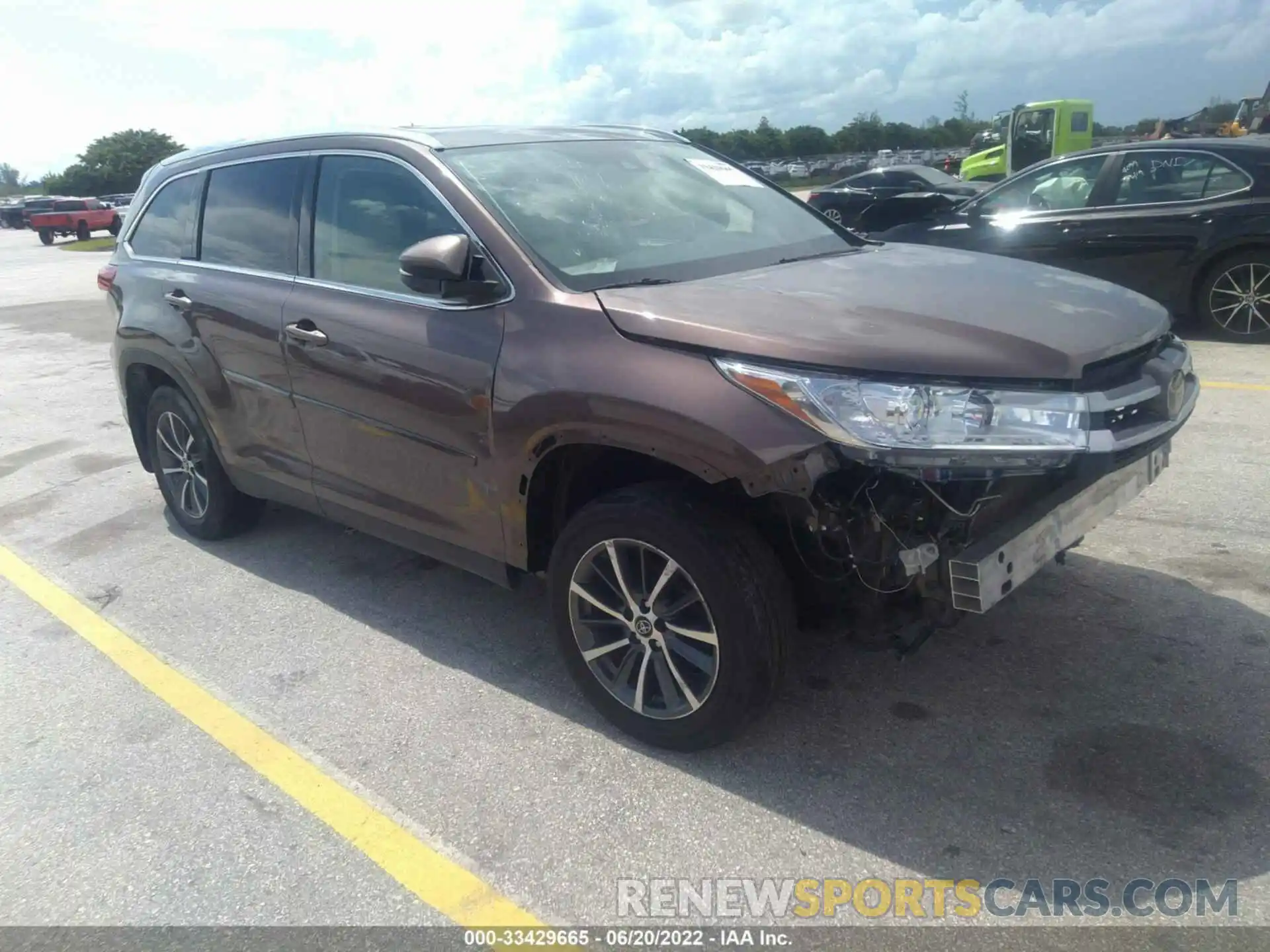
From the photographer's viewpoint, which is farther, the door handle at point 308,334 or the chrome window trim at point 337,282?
the door handle at point 308,334

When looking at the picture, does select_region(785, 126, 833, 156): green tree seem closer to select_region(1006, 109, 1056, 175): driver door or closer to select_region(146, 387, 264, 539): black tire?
select_region(1006, 109, 1056, 175): driver door

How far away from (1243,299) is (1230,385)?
1599mm

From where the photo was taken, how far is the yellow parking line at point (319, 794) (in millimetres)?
2697

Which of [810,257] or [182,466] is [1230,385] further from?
[182,466]

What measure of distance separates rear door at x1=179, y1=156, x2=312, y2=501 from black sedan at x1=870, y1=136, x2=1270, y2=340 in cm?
486

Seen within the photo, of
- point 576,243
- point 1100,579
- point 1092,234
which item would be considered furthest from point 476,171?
point 1092,234

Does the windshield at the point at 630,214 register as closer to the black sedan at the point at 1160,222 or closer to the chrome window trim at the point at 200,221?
the chrome window trim at the point at 200,221

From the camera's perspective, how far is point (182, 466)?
5379mm

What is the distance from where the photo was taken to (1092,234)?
8570 millimetres

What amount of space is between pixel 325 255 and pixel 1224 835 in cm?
356

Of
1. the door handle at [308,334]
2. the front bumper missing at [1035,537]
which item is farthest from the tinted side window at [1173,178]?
the door handle at [308,334]

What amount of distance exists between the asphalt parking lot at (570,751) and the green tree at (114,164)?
239ft

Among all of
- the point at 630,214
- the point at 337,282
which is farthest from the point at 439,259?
the point at 337,282

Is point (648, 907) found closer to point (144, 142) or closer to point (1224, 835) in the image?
point (1224, 835)
